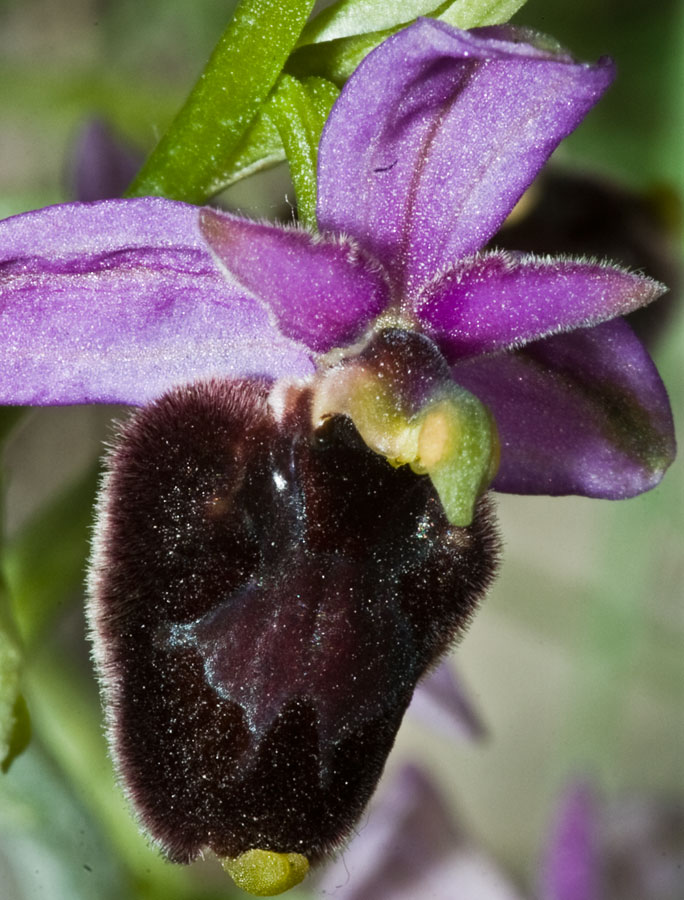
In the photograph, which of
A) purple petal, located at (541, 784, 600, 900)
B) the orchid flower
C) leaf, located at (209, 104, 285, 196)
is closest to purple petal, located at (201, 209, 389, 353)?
the orchid flower

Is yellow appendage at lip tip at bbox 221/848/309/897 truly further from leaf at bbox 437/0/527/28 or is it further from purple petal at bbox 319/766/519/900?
purple petal at bbox 319/766/519/900

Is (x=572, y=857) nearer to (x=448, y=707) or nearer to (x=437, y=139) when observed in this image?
(x=448, y=707)

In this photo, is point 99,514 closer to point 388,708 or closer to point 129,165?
point 388,708

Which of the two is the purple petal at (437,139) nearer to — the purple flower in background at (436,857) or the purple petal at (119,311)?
the purple petal at (119,311)

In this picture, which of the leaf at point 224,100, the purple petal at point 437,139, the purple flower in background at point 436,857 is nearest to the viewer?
the purple petal at point 437,139

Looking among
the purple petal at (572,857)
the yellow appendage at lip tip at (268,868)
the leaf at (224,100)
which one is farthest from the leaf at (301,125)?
the purple petal at (572,857)

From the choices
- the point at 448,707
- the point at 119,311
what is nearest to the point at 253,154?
the point at 119,311

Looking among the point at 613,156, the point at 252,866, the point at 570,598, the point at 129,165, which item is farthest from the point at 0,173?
the point at 252,866
